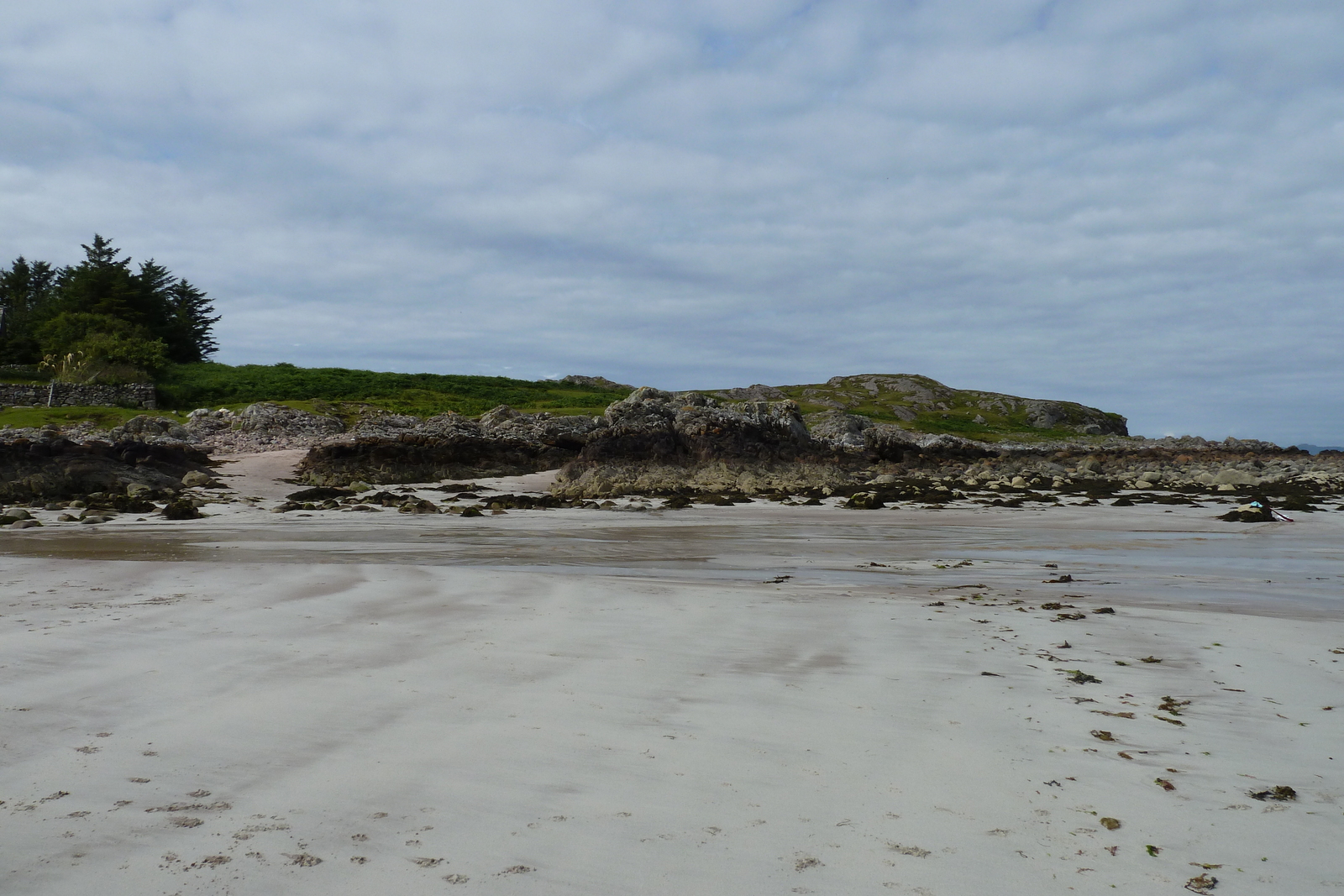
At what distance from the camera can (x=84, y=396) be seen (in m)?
33.6

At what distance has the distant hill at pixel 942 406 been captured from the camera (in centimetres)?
6331

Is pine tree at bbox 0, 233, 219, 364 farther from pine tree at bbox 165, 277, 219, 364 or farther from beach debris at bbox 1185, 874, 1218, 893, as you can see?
beach debris at bbox 1185, 874, 1218, 893

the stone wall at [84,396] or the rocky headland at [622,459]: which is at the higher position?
the stone wall at [84,396]

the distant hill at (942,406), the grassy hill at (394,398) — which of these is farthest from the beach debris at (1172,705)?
the distant hill at (942,406)

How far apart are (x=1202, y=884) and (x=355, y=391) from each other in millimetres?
40799

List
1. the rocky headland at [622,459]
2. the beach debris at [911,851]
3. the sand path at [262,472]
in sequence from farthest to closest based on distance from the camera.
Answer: the sand path at [262,472]
the rocky headland at [622,459]
the beach debris at [911,851]

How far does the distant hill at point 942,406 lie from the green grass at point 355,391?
74.0 feet

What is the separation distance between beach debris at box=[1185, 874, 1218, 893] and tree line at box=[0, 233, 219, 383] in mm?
40671

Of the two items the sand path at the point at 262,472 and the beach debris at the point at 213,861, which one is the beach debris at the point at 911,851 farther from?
the sand path at the point at 262,472

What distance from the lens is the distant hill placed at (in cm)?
6331

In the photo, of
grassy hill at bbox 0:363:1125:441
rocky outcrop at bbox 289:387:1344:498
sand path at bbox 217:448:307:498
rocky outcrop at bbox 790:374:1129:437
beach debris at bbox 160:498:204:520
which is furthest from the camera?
rocky outcrop at bbox 790:374:1129:437

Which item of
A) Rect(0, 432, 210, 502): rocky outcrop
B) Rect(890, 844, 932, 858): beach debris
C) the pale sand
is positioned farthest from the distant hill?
Rect(890, 844, 932, 858): beach debris

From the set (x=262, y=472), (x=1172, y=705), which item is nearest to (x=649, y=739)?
(x=1172, y=705)

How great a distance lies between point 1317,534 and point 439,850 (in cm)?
1299
